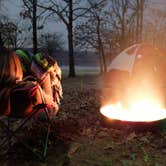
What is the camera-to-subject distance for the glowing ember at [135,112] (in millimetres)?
5858

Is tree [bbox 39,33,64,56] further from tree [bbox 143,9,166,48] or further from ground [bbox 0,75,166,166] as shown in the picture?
ground [bbox 0,75,166,166]

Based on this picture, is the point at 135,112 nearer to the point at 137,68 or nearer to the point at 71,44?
the point at 137,68

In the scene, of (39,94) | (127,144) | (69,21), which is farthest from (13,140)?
(69,21)

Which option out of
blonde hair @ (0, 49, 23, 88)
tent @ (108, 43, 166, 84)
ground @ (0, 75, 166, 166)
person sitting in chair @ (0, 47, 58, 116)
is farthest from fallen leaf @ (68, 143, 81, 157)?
tent @ (108, 43, 166, 84)

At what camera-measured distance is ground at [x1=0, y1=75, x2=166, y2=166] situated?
4.34 meters

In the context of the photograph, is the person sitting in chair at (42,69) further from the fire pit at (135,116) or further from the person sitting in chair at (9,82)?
the fire pit at (135,116)

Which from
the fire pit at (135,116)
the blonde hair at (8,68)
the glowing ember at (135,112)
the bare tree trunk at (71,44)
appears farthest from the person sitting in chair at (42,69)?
the bare tree trunk at (71,44)

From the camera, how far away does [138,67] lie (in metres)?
9.93

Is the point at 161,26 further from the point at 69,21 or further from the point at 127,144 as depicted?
the point at 127,144

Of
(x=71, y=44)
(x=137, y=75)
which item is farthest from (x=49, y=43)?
(x=137, y=75)

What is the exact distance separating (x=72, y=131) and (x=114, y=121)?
2.25 ft

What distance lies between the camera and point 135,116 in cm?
613

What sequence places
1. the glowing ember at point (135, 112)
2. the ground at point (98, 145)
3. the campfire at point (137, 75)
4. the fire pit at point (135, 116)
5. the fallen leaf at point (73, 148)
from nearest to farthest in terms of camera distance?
the ground at point (98, 145) < the fallen leaf at point (73, 148) < the fire pit at point (135, 116) < the glowing ember at point (135, 112) < the campfire at point (137, 75)

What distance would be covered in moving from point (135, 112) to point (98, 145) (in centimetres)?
166
